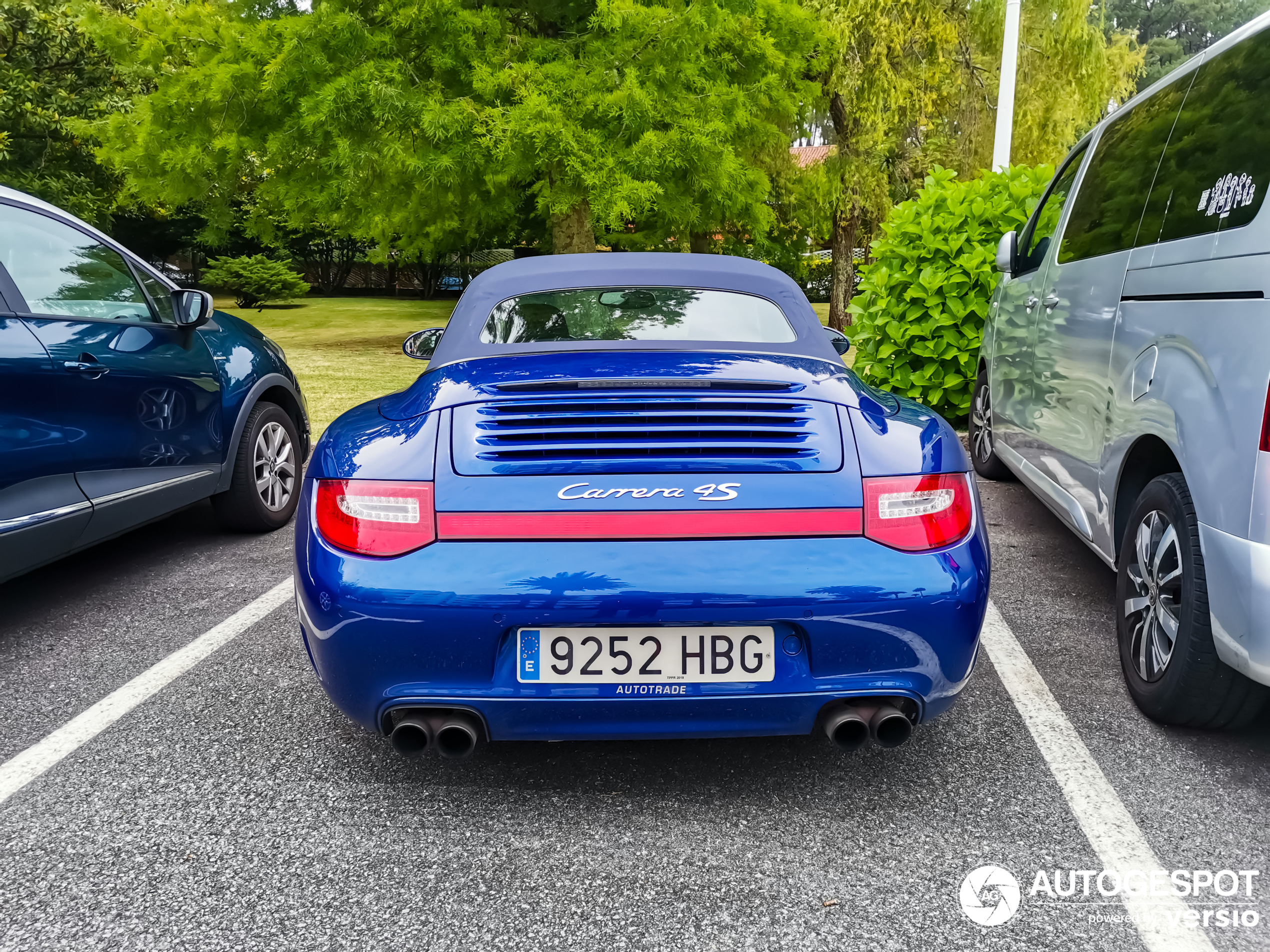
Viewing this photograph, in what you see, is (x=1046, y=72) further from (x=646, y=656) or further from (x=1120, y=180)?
(x=646, y=656)

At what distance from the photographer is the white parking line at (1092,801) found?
2.10m

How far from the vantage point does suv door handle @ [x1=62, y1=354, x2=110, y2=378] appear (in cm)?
382

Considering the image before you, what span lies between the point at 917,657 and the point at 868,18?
17487mm

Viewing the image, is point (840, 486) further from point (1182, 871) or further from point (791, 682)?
point (1182, 871)

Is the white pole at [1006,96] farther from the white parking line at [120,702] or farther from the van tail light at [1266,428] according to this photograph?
the white parking line at [120,702]

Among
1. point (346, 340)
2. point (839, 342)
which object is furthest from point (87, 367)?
point (346, 340)

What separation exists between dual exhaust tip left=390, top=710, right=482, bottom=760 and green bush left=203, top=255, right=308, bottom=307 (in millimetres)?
25132

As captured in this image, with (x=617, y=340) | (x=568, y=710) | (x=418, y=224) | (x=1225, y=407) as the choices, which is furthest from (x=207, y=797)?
(x=418, y=224)

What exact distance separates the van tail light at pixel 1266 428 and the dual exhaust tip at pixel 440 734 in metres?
1.96

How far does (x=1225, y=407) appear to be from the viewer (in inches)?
99.3

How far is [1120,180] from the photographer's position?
12.8 ft

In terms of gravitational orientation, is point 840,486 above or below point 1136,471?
above

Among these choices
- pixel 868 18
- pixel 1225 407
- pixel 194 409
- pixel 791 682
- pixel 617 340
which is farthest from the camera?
pixel 868 18

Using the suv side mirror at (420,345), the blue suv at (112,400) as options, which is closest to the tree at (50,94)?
the blue suv at (112,400)
